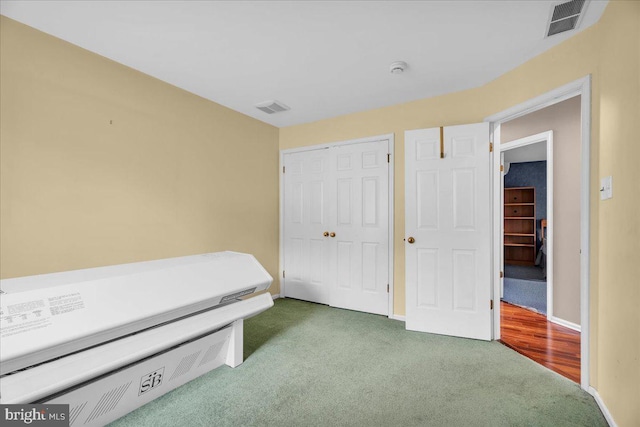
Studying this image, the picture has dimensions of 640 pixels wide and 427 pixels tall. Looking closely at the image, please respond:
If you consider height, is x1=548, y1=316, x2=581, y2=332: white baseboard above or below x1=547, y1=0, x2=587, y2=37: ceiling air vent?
below

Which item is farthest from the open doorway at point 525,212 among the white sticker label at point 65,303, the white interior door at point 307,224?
the white sticker label at point 65,303

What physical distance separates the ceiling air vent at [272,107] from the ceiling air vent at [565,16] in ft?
7.92

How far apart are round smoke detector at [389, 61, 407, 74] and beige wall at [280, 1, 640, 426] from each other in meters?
0.95

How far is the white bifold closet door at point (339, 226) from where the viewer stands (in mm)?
3611

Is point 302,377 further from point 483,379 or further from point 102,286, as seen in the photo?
point 102,286

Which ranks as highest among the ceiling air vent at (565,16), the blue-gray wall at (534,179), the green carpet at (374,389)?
the ceiling air vent at (565,16)

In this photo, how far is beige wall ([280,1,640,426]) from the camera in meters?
1.48

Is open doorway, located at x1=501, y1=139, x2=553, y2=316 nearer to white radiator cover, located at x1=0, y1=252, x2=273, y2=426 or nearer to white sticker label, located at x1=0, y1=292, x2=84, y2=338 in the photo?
white radiator cover, located at x1=0, y1=252, x2=273, y2=426

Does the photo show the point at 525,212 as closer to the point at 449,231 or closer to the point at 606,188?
the point at 449,231

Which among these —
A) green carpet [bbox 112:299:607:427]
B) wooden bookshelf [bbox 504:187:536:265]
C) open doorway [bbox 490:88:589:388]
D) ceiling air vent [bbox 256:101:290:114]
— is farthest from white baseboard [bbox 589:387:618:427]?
wooden bookshelf [bbox 504:187:536:265]

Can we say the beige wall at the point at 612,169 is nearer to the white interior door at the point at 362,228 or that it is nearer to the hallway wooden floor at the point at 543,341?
the hallway wooden floor at the point at 543,341


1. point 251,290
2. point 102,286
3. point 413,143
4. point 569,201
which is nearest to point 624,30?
point 413,143

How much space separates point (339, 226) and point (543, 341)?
2.35 meters

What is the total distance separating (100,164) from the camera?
2.42 m
